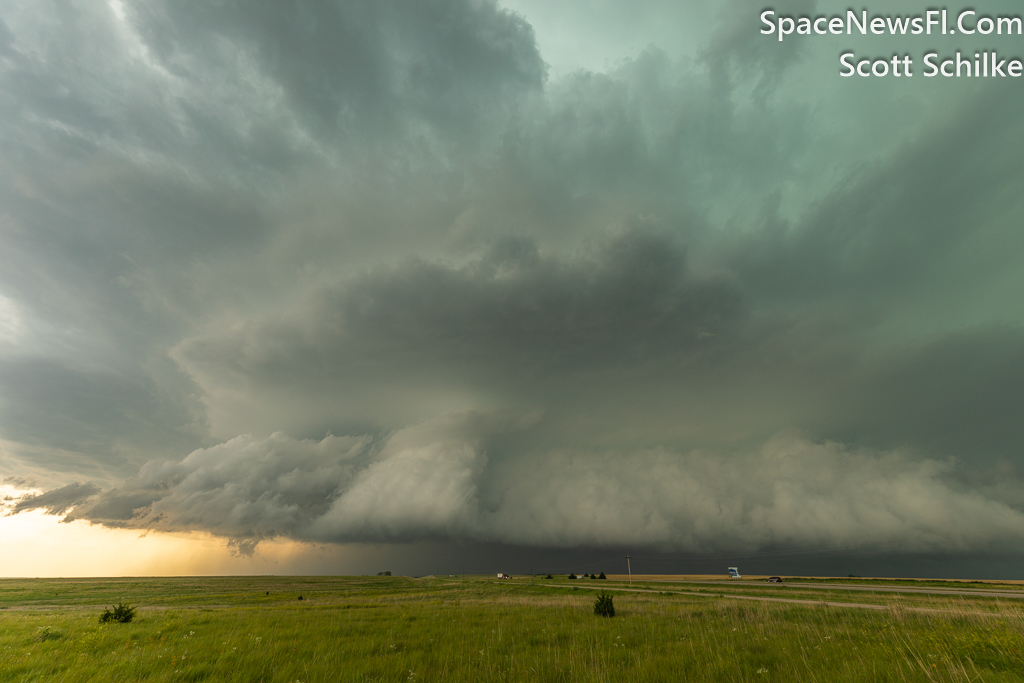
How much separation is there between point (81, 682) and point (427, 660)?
379 inches

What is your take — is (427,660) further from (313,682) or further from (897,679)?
(897,679)

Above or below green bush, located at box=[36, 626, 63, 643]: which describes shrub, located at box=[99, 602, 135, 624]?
below

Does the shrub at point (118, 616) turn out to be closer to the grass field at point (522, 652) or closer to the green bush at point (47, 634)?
the grass field at point (522, 652)

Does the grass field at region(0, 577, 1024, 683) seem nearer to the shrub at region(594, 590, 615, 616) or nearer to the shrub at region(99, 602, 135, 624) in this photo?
the shrub at region(99, 602, 135, 624)

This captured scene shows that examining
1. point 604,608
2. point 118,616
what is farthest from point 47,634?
point 604,608

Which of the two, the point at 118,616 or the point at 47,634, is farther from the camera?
the point at 118,616

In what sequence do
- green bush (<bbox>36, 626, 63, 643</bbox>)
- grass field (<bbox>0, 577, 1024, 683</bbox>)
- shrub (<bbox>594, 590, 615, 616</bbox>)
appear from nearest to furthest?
grass field (<bbox>0, 577, 1024, 683</bbox>) → green bush (<bbox>36, 626, 63, 643</bbox>) → shrub (<bbox>594, 590, 615, 616</bbox>)

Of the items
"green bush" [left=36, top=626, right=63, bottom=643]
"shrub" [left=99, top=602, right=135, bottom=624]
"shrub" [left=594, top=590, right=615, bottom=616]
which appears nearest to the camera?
"green bush" [left=36, top=626, right=63, bottom=643]

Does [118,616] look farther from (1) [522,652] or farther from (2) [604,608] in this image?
(2) [604,608]

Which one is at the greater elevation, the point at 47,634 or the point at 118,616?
the point at 47,634

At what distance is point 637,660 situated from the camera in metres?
13.3

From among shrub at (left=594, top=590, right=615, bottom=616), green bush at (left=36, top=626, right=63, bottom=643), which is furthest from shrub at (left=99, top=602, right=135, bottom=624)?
shrub at (left=594, top=590, right=615, bottom=616)

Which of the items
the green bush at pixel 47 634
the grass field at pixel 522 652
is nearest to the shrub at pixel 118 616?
the grass field at pixel 522 652

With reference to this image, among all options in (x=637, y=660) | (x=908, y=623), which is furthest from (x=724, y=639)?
(x=908, y=623)
